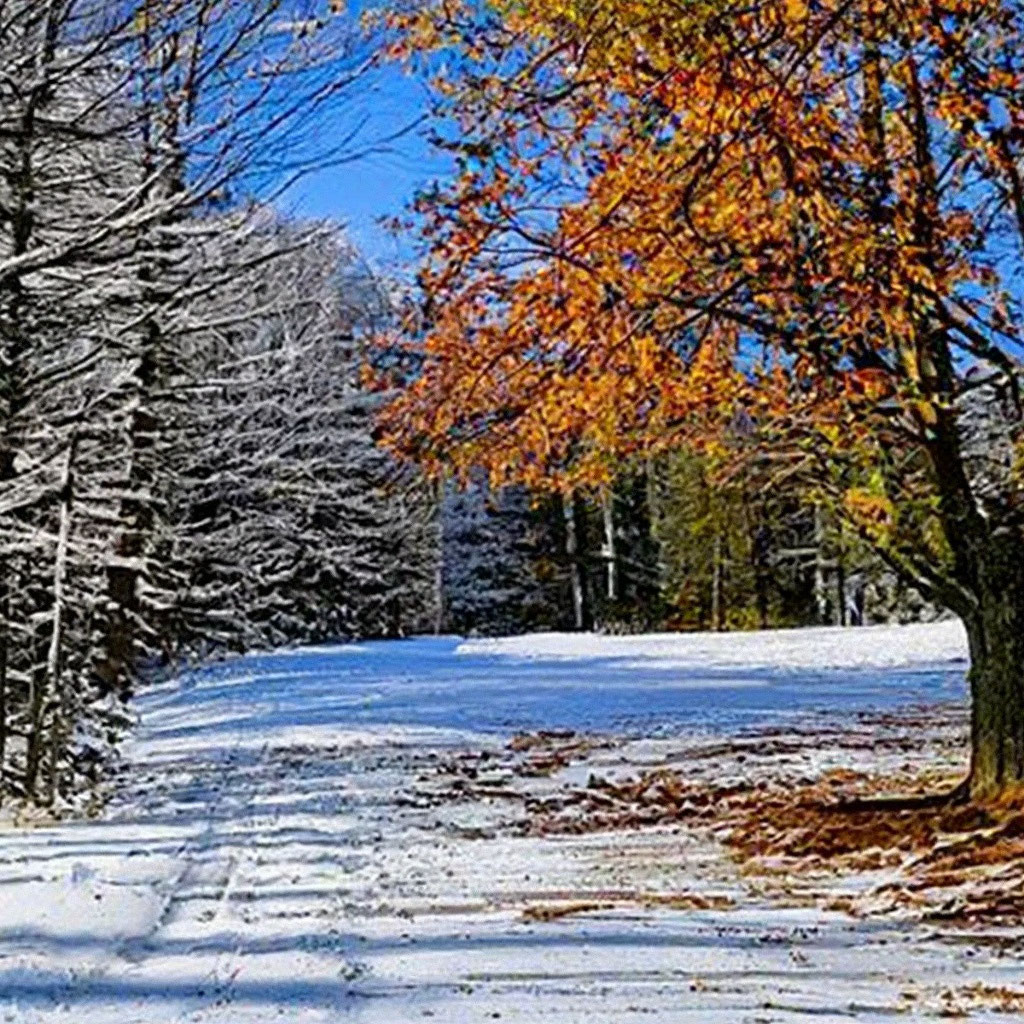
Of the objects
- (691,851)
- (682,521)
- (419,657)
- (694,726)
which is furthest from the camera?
(682,521)

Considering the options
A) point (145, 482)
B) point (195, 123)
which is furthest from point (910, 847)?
point (145, 482)

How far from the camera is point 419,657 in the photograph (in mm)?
25266

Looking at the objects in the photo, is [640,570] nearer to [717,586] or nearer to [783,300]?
[717,586]

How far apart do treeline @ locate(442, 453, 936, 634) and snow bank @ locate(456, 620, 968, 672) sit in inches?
447

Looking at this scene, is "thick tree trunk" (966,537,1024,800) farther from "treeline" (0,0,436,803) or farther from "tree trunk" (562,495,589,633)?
"tree trunk" (562,495,589,633)

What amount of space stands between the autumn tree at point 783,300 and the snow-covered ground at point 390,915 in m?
2.27

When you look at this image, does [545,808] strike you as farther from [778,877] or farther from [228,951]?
[228,951]

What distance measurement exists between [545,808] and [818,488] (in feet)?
10.2

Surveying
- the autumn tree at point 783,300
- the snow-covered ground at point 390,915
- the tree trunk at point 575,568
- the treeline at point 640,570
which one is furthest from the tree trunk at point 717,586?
the autumn tree at point 783,300

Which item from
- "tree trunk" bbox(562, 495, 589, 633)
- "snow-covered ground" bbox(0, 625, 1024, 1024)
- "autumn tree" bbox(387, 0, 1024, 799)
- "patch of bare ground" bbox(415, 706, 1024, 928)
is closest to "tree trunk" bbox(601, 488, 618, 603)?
"tree trunk" bbox(562, 495, 589, 633)

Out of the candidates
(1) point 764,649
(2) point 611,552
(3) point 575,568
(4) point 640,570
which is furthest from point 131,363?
(4) point 640,570

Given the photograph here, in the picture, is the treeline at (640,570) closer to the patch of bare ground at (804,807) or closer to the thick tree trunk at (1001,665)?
the patch of bare ground at (804,807)

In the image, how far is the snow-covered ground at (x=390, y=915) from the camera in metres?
4.49

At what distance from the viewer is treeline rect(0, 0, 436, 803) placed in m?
5.66
